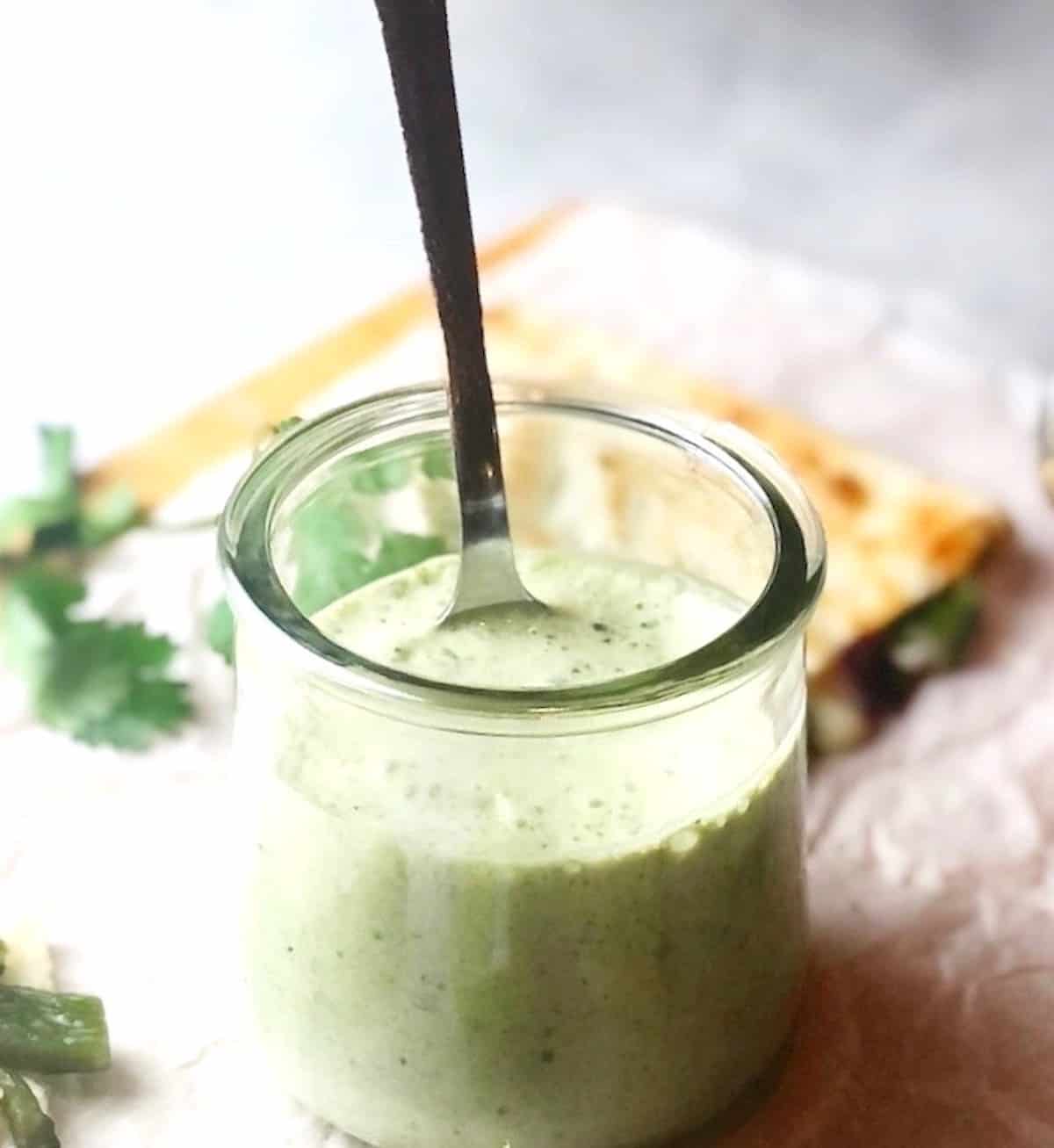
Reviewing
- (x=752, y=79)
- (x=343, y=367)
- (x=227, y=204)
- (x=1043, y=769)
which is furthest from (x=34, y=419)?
(x=752, y=79)

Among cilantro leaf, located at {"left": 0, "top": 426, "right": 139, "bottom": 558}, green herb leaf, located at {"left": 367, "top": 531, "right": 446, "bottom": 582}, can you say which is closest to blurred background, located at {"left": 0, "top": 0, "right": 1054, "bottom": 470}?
cilantro leaf, located at {"left": 0, "top": 426, "right": 139, "bottom": 558}

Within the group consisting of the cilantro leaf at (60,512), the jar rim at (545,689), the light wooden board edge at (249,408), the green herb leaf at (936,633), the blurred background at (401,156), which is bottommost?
the jar rim at (545,689)

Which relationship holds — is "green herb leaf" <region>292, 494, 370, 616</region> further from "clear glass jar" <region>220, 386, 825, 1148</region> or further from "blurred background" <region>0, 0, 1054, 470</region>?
"blurred background" <region>0, 0, 1054, 470</region>

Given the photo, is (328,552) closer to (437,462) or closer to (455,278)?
(437,462)

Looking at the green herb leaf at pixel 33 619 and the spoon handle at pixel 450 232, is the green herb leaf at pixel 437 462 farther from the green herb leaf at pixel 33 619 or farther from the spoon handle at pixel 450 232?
the green herb leaf at pixel 33 619

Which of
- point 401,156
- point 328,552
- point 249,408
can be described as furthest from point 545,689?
point 401,156

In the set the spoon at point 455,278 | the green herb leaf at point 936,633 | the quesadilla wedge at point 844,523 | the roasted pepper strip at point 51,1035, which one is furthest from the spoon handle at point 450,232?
the green herb leaf at point 936,633
